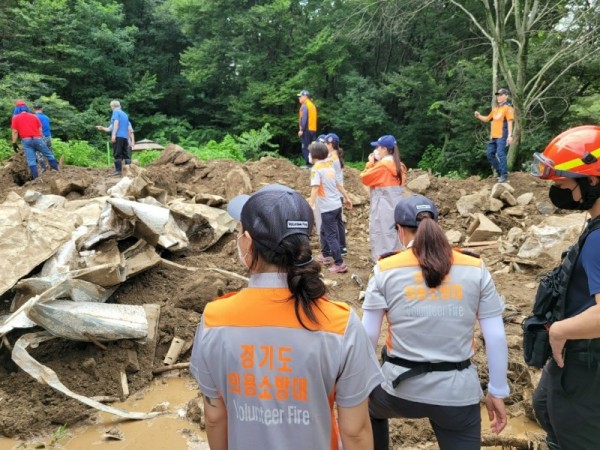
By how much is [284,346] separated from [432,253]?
41.6 inches

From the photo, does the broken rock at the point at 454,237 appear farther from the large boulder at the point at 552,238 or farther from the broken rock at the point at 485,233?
the large boulder at the point at 552,238

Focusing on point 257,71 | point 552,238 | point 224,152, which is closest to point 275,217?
point 552,238

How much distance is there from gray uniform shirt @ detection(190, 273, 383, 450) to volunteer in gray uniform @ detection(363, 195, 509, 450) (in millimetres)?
730

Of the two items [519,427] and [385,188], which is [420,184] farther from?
[519,427]

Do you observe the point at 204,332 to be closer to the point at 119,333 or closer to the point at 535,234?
the point at 119,333

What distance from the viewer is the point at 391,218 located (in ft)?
20.7

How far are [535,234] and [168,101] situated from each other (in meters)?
24.8

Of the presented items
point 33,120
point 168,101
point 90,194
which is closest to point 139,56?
point 168,101

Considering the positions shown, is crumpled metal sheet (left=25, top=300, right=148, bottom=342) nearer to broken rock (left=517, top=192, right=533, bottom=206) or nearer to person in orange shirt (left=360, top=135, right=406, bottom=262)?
person in orange shirt (left=360, top=135, right=406, bottom=262)

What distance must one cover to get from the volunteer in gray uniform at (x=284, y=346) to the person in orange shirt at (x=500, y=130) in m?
9.70

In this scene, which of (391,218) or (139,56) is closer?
(391,218)

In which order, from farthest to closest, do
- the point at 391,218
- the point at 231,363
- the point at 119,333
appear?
the point at 391,218 < the point at 119,333 < the point at 231,363

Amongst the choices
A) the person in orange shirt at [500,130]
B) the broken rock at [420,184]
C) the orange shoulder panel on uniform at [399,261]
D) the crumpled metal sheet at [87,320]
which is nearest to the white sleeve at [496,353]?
the orange shoulder panel on uniform at [399,261]

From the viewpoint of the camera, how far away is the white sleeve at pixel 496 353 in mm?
2295
